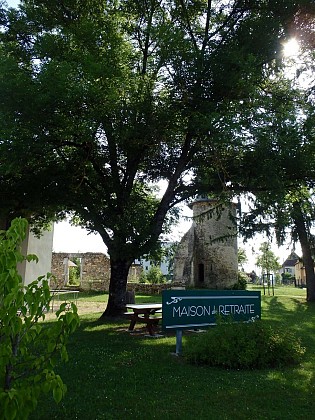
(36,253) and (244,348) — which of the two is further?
(36,253)

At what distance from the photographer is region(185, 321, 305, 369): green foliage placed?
7107 millimetres

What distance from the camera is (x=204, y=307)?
344 inches

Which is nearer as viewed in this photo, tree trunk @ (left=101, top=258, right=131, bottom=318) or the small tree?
tree trunk @ (left=101, top=258, right=131, bottom=318)

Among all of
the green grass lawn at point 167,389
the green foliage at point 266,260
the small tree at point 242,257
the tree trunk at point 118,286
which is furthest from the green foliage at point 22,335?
the small tree at point 242,257

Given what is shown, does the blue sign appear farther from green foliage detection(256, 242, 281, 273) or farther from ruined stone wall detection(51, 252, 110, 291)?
green foliage detection(256, 242, 281, 273)

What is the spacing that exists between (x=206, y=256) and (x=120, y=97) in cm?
2603

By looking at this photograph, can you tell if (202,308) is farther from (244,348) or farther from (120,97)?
(120,97)

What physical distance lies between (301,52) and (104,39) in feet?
21.4

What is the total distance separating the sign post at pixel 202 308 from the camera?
322 inches

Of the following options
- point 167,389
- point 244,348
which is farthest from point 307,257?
point 167,389

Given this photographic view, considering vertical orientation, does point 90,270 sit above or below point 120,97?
below

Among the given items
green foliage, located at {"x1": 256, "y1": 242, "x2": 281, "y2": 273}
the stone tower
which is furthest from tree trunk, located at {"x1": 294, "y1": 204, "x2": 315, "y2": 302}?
green foliage, located at {"x1": 256, "y1": 242, "x2": 281, "y2": 273}

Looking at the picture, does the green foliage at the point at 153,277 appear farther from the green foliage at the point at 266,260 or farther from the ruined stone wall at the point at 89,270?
the green foliage at the point at 266,260

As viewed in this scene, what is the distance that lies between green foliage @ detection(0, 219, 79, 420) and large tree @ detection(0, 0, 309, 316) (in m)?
7.27
